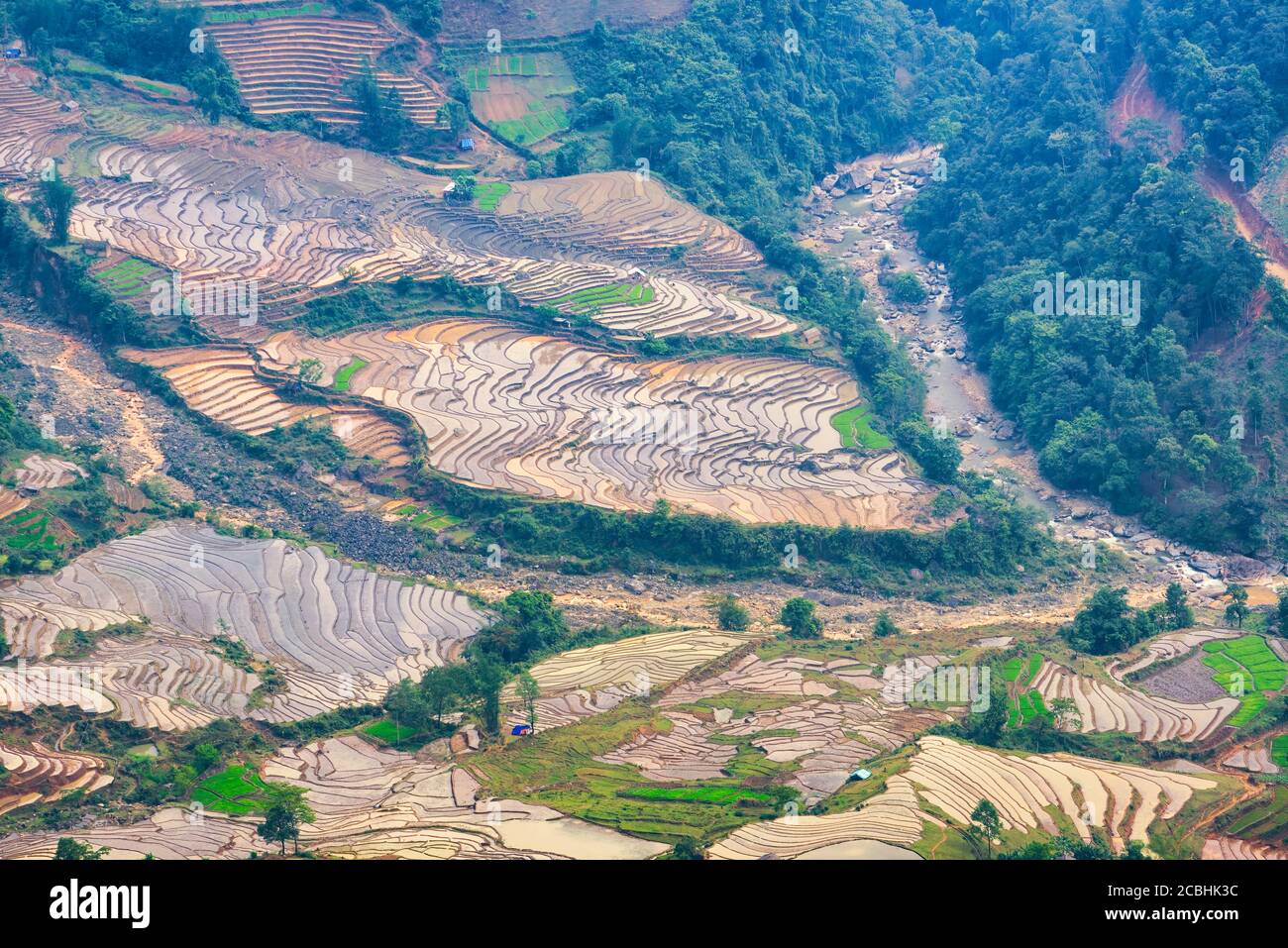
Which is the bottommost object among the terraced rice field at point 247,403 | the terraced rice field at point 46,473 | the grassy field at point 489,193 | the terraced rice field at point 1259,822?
the terraced rice field at point 1259,822

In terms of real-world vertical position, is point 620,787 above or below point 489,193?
below

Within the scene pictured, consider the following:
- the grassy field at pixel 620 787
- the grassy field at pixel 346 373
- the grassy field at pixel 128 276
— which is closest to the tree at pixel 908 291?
the grassy field at pixel 346 373

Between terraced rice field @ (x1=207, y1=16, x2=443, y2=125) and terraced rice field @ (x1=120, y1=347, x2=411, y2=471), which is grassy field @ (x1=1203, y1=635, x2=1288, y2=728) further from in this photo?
terraced rice field @ (x1=207, y1=16, x2=443, y2=125)

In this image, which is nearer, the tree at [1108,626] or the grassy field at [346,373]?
the tree at [1108,626]

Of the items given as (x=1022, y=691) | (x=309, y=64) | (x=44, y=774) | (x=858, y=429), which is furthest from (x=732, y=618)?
(x=309, y=64)

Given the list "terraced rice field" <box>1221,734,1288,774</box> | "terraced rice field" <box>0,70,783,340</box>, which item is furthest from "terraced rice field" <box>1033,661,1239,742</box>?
"terraced rice field" <box>0,70,783,340</box>

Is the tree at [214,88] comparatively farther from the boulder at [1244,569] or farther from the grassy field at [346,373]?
the boulder at [1244,569]

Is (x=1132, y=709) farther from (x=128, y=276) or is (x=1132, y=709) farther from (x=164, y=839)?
(x=128, y=276)
